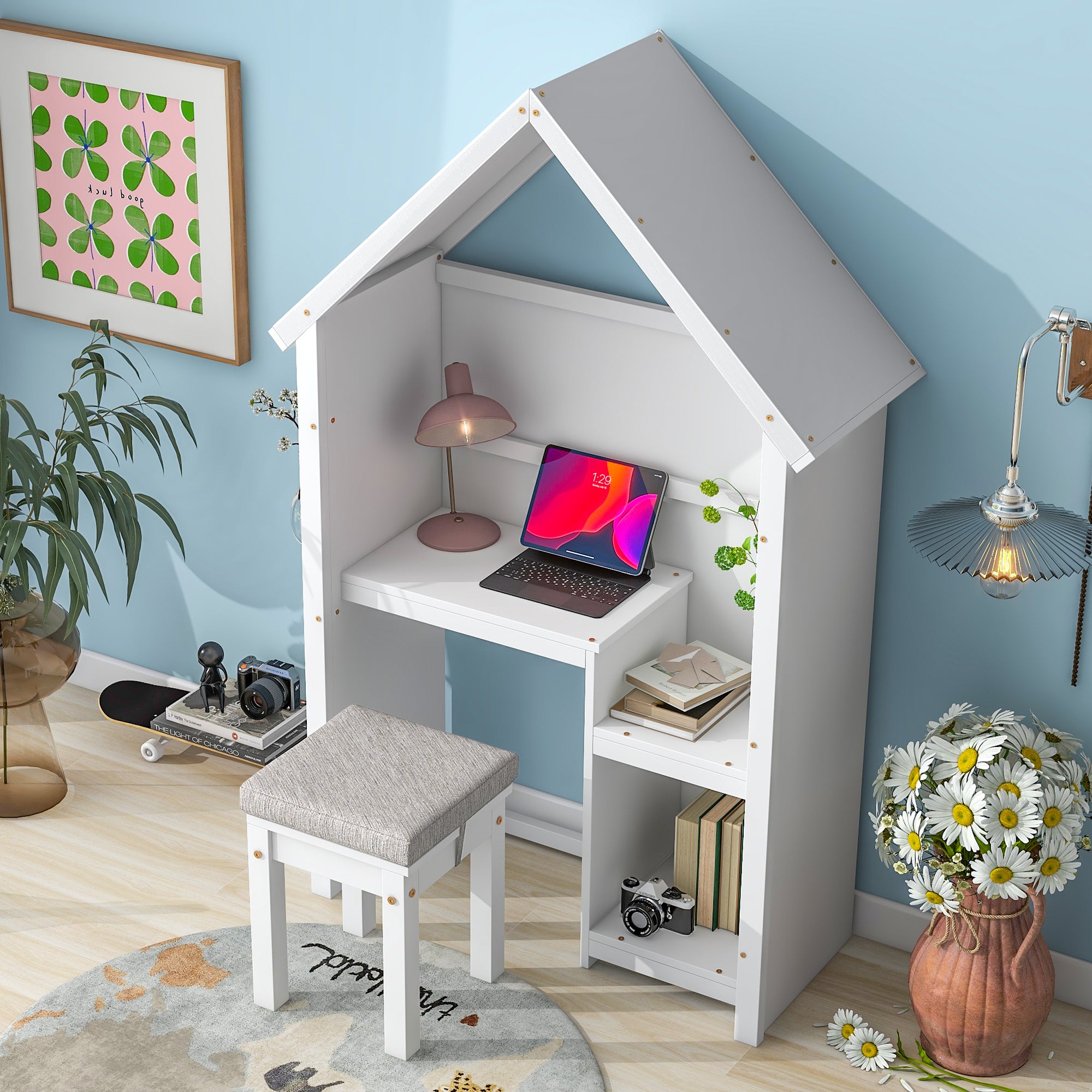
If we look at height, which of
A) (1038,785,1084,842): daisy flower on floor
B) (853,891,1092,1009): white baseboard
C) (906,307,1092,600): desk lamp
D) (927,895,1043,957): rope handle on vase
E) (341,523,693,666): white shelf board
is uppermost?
(906,307,1092,600): desk lamp

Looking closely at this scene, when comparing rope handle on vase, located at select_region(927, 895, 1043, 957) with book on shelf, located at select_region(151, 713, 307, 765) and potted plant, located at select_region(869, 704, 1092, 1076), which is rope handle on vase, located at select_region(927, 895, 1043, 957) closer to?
potted plant, located at select_region(869, 704, 1092, 1076)

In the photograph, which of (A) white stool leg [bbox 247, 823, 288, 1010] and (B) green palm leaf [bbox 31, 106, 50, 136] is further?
(B) green palm leaf [bbox 31, 106, 50, 136]

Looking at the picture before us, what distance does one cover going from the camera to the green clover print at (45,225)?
327 centimetres

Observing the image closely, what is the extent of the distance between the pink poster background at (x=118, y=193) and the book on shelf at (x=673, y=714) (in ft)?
4.19

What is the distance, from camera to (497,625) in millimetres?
2635

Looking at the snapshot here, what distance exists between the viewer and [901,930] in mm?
2891

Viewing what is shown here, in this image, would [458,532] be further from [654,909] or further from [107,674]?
[107,674]

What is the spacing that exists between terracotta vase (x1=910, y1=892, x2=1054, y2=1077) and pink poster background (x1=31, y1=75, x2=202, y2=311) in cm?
191

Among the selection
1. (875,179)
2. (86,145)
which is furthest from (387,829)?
(86,145)

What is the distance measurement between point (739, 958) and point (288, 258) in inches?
62.7

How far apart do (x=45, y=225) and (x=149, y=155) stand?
36 centimetres

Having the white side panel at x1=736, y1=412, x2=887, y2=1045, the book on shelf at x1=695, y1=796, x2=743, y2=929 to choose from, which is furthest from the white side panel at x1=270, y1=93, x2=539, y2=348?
the book on shelf at x1=695, y1=796, x2=743, y2=929

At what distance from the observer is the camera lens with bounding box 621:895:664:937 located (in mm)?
2740

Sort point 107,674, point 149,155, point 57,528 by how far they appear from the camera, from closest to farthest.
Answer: point 57,528, point 149,155, point 107,674
